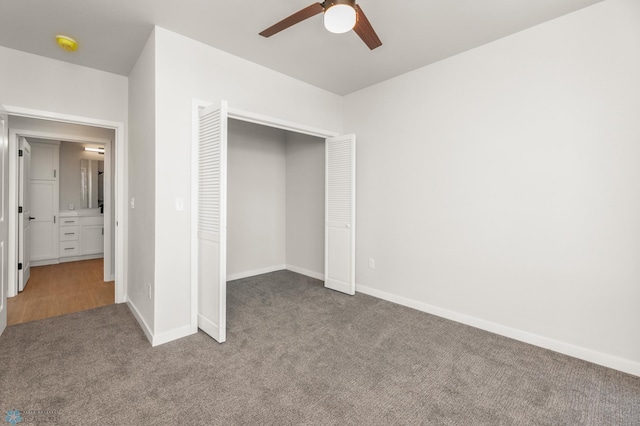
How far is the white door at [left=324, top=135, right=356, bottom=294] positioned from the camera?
12.9 feet

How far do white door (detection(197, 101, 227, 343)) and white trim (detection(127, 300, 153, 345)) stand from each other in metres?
0.42

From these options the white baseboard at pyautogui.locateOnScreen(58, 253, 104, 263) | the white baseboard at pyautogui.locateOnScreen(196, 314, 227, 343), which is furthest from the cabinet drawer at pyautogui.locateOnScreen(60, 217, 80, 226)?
the white baseboard at pyautogui.locateOnScreen(196, 314, 227, 343)

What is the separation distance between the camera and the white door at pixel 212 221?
2533 mm

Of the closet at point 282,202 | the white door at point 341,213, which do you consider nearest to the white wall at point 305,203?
the closet at point 282,202

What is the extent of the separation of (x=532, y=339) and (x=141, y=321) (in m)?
3.62

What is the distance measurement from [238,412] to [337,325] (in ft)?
4.58

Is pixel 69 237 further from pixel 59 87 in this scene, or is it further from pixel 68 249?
pixel 59 87

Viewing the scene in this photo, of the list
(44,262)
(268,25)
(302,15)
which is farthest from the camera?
(44,262)

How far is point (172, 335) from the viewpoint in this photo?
2678mm

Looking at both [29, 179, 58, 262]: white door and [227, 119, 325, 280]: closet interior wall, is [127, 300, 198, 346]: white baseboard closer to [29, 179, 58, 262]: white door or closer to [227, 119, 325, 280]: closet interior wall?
[227, 119, 325, 280]: closet interior wall

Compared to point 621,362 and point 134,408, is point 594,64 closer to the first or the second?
point 621,362

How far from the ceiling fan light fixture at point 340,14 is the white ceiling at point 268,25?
72cm

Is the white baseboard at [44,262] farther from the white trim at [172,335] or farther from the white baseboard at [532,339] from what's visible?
the white baseboard at [532,339]

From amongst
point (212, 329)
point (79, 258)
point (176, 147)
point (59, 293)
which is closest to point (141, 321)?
point (212, 329)
